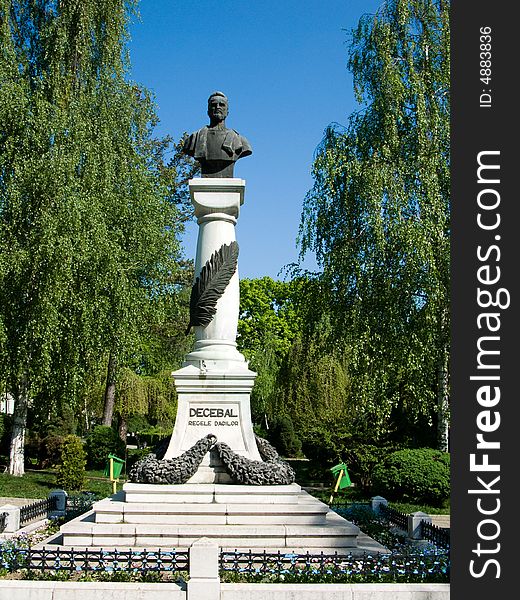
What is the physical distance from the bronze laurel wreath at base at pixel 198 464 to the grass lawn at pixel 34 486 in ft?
28.4

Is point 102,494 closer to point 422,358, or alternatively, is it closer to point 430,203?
point 422,358

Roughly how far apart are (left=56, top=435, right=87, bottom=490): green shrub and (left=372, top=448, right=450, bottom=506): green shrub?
824cm

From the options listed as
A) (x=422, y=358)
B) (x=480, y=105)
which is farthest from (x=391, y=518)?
(x=480, y=105)

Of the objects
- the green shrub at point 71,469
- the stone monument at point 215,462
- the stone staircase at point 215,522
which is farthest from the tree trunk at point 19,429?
the stone staircase at point 215,522

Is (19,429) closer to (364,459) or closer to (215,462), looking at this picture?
(364,459)

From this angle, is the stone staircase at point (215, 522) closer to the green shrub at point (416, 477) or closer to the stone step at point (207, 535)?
the stone step at point (207, 535)

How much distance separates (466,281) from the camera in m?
6.98

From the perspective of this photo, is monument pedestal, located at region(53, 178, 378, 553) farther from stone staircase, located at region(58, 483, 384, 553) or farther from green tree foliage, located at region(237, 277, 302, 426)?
green tree foliage, located at region(237, 277, 302, 426)

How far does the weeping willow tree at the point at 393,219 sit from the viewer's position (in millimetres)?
18547

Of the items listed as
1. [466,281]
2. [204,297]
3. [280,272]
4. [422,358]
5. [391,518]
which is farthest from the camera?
[280,272]

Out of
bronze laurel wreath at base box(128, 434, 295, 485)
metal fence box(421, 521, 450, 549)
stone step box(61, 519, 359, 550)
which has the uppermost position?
bronze laurel wreath at base box(128, 434, 295, 485)

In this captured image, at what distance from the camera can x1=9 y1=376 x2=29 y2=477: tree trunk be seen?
20688 millimetres

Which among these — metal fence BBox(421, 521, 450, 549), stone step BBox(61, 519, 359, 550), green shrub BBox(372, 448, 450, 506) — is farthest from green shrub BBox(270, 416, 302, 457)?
stone step BBox(61, 519, 359, 550)

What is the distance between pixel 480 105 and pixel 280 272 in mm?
16007
